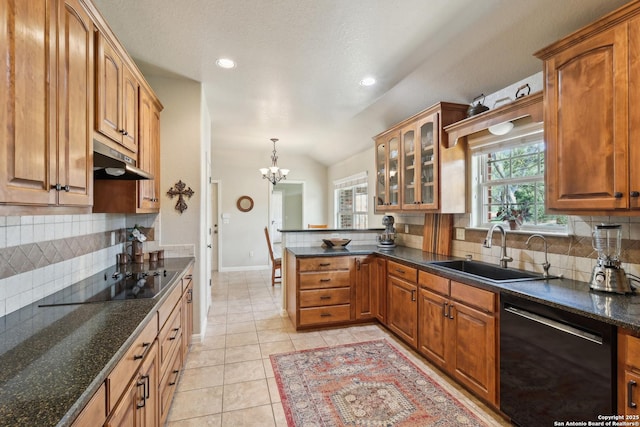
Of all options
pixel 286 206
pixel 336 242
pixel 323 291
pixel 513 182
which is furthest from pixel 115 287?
pixel 286 206

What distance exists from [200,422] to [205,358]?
33.9 inches

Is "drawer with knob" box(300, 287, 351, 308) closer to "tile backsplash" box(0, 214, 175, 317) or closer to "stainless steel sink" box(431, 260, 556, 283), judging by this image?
"stainless steel sink" box(431, 260, 556, 283)

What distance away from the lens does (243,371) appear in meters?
2.51

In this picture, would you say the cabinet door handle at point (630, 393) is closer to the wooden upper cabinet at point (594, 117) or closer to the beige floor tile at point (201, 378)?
the wooden upper cabinet at point (594, 117)

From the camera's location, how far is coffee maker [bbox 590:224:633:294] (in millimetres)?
1646

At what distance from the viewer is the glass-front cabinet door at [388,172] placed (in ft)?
11.6

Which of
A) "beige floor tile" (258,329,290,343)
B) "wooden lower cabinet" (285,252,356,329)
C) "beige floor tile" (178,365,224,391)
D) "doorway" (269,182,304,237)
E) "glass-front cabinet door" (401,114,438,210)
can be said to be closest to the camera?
"beige floor tile" (178,365,224,391)

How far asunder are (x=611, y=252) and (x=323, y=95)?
2.82 metres

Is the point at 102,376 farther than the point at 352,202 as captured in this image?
No

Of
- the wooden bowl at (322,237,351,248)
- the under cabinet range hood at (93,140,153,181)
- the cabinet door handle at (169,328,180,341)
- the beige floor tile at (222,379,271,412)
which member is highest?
the under cabinet range hood at (93,140,153,181)

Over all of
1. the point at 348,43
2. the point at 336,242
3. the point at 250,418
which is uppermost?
the point at 348,43

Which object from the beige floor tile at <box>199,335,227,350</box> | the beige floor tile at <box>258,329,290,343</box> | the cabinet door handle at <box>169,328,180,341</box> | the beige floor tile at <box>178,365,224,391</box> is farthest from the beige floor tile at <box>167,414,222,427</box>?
the beige floor tile at <box>258,329,290,343</box>

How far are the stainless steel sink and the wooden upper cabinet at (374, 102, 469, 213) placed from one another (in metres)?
0.50

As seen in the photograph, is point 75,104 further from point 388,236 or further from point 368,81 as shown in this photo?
point 388,236
